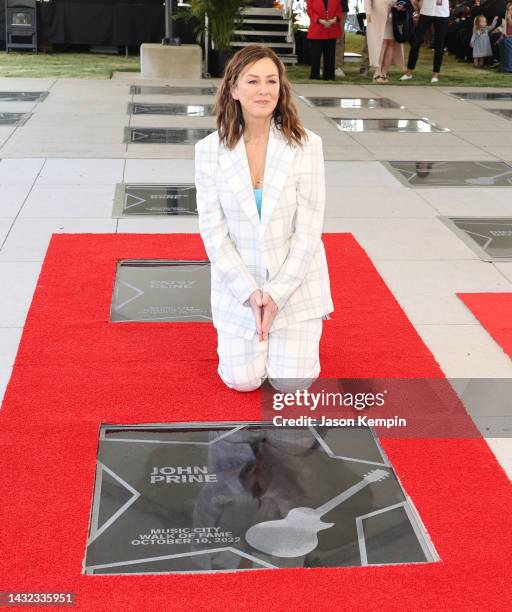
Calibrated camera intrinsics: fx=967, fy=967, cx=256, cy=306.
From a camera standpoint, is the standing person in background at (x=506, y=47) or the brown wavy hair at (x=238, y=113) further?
the standing person in background at (x=506, y=47)

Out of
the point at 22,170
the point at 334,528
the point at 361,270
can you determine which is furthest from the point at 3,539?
the point at 22,170

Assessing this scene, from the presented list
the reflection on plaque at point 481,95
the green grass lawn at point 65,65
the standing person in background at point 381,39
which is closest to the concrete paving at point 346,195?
the reflection on plaque at point 481,95

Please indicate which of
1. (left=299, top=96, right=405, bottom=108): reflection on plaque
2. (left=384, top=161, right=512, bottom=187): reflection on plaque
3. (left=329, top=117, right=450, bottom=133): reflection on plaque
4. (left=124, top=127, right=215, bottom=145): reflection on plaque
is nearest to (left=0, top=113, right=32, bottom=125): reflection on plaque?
(left=124, top=127, right=215, bottom=145): reflection on plaque

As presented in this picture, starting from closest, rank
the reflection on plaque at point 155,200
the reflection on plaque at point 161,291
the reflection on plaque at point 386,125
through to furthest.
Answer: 1. the reflection on plaque at point 161,291
2. the reflection on plaque at point 155,200
3. the reflection on plaque at point 386,125

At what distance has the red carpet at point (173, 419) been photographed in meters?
2.90

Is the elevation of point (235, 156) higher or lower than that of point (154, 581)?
higher

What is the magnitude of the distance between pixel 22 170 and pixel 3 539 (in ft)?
19.1

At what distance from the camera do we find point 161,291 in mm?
5457

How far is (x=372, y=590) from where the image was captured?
9.56 ft

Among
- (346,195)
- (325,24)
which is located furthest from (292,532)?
(325,24)

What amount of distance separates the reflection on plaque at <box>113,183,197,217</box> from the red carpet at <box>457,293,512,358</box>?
8.33ft

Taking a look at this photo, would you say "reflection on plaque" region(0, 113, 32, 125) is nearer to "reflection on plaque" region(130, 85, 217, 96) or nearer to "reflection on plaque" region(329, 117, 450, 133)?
"reflection on plaque" region(130, 85, 217, 96)

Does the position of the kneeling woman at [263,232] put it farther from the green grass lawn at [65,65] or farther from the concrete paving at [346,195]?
the green grass lawn at [65,65]

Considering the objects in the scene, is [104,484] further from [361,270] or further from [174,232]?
[174,232]
